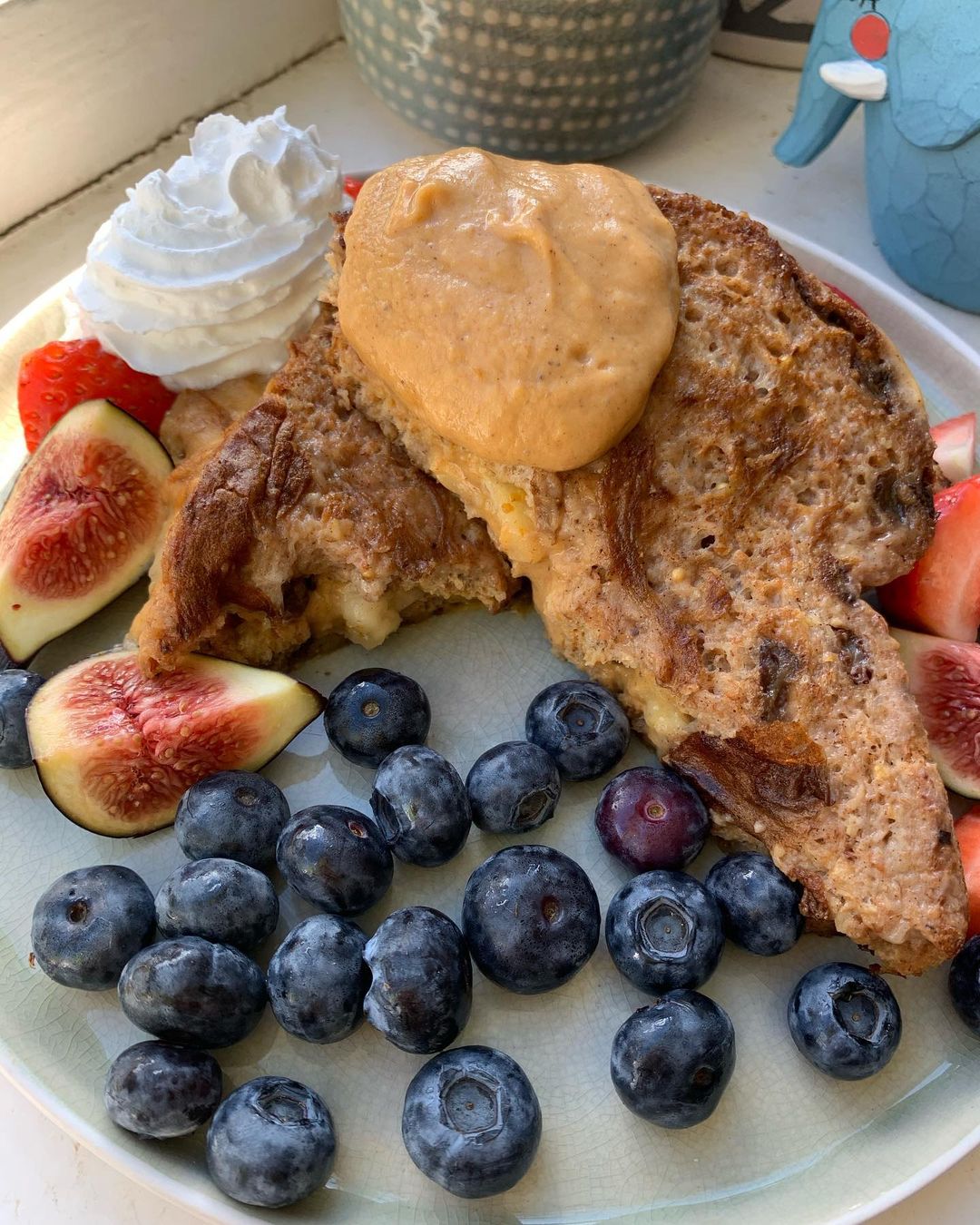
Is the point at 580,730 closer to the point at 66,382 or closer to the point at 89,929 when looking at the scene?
the point at 89,929

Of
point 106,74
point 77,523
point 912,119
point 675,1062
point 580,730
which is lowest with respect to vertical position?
point 675,1062

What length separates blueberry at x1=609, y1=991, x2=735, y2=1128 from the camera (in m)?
1.60

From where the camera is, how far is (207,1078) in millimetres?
1618

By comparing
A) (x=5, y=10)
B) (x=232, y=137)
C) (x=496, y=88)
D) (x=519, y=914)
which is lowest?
(x=519, y=914)

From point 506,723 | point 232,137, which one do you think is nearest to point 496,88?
point 232,137

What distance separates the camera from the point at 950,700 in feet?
6.63

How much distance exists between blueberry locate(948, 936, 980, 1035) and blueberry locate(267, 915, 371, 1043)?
3.37 feet

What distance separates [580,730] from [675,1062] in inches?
25.3

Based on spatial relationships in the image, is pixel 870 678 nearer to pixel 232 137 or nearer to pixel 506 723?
pixel 506 723

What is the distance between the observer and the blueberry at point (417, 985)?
1.64m

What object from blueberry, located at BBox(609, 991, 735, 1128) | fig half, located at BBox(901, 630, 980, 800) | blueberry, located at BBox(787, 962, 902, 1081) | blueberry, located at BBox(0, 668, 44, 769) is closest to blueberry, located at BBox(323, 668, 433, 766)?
blueberry, located at BBox(0, 668, 44, 769)

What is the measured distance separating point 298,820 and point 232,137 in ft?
5.30

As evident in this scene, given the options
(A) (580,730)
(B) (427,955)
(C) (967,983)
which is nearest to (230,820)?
(B) (427,955)

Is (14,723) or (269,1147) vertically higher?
(14,723)
